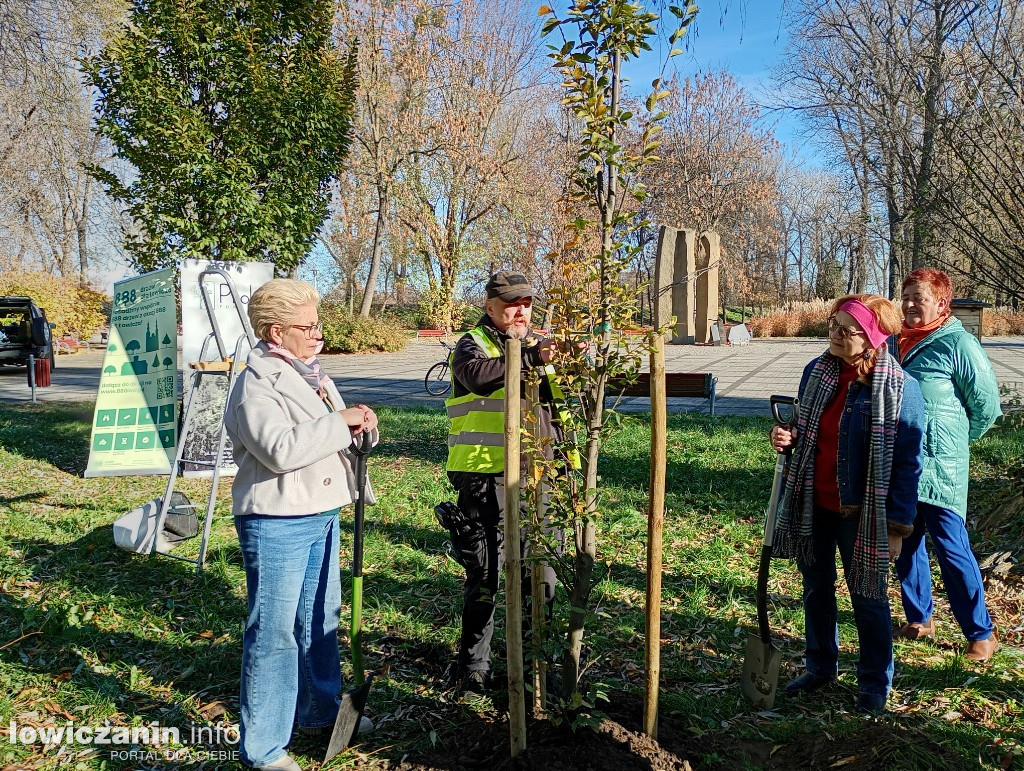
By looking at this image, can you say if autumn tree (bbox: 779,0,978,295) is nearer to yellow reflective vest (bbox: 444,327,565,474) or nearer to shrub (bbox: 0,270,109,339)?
yellow reflective vest (bbox: 444,327,565,474)

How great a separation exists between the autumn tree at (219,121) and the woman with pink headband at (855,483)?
7.31 m

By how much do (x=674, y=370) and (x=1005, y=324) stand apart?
18.6 metres

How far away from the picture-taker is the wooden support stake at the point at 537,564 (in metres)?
2.46

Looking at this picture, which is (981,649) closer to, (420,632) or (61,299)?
(420,632)

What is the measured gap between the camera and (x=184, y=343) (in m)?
7.25

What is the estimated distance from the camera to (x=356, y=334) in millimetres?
23734

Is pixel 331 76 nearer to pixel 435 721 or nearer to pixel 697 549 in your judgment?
pixel 697 549

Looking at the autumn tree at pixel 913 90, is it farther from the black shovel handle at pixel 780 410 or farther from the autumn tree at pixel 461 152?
the autumn tree at pixel 461 152

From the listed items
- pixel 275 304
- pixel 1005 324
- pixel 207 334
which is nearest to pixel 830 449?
pixel 275 304

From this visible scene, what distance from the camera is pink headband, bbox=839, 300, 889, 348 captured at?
116 inches

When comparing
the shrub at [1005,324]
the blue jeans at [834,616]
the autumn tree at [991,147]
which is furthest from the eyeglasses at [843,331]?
the shrub at [1005,324]

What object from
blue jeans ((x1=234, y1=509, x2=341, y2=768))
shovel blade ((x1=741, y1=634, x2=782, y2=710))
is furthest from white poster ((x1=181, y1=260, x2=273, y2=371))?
shovel blade ((x1=741, y1=634, x2=782, y2=710))

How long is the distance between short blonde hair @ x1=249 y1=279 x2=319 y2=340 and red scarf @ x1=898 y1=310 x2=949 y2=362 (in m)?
3.03

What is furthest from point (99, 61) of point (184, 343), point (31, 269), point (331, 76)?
point (31, 269)
